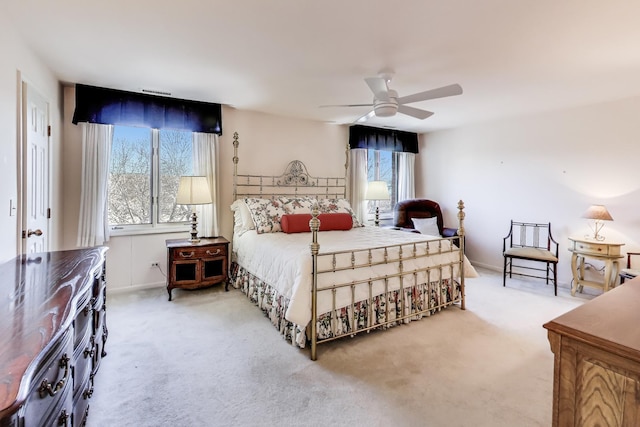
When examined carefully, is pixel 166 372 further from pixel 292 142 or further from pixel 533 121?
pixel 533 121

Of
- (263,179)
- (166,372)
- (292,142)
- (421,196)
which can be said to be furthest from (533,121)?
(166,372)

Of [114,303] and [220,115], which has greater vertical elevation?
[220,115]

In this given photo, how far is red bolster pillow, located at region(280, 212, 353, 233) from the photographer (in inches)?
152

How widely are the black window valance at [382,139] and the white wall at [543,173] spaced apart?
0.39 metres

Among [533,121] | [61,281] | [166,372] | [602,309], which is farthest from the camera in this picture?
[533,121]

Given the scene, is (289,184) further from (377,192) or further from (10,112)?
(10,112)

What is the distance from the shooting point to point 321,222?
404cm

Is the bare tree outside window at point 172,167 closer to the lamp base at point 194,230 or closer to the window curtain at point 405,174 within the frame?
the lamp base at point 194,230

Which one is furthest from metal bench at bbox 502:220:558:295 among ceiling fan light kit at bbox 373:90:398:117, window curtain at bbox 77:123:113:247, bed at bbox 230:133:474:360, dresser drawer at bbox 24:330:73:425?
window curtain at bbox 77:123:113:247

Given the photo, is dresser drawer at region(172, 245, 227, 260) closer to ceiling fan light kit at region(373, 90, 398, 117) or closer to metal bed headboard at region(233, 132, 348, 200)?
metal bed headboard at region(233, 132, 348, 200)

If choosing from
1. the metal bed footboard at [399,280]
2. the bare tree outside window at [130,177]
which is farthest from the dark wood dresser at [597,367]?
the bare tree outside window at [130,177]

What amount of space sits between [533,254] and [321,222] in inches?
112

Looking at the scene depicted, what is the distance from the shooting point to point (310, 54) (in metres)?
2.72

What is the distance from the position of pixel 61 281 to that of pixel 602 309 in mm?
2262
